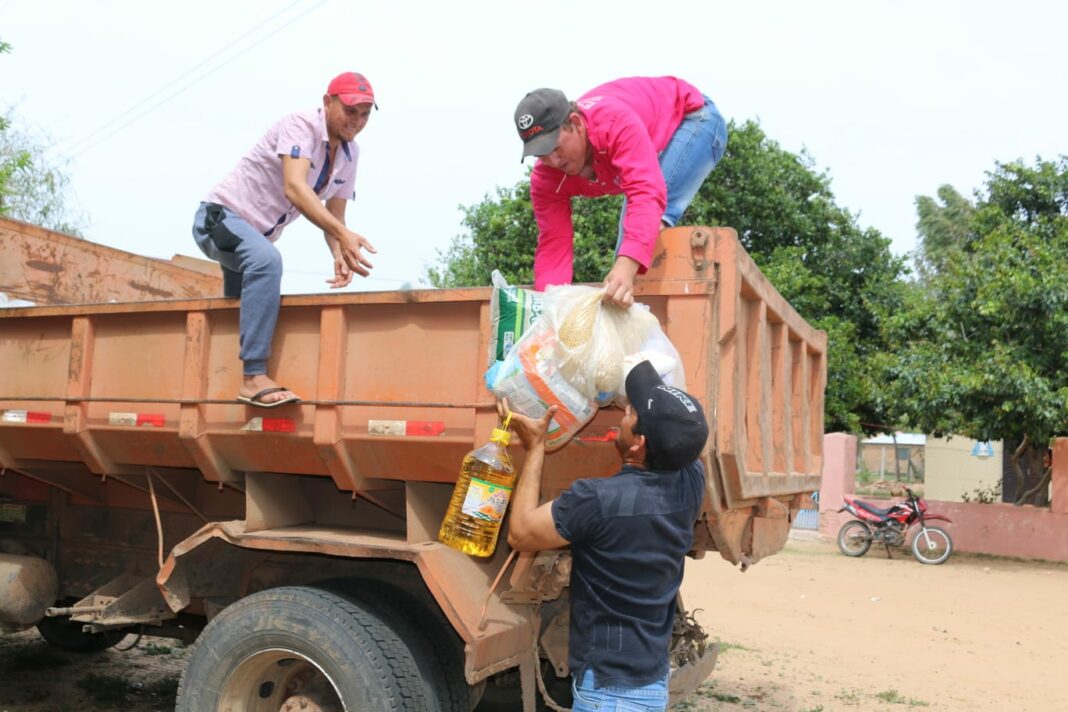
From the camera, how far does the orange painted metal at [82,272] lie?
17.7 ft

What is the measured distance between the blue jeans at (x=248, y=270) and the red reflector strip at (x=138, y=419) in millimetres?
552

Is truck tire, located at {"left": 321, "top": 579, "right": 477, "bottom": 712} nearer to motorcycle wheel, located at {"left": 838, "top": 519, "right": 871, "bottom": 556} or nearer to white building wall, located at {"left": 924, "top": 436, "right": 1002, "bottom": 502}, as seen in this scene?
motorcycle wheel, located at {"left": 838, "top": 519, "right": 871, "bottom": 556}

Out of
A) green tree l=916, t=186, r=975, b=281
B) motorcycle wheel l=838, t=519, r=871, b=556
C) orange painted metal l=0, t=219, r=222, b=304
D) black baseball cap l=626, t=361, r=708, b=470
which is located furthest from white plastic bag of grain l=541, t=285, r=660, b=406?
green tree l=916, t=186, r=975, b=281

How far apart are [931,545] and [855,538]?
1105 mm

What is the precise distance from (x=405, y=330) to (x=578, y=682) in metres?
1.31

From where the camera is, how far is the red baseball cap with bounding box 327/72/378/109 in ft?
12.7

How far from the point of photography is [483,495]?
9.95 feet

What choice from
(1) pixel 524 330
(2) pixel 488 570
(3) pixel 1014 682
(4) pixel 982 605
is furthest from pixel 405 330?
(4) pixel 982 605

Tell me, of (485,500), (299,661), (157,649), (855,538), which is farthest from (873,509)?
(485,500)

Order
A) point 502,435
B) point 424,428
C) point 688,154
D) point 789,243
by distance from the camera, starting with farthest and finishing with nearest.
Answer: point 789,243 < point 688,154 < point 424,428 < point 502,435

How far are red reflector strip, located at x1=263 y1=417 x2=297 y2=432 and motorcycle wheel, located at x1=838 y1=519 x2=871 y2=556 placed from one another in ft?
39.2

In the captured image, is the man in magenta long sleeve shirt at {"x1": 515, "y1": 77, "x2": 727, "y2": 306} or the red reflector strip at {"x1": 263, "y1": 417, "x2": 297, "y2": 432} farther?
the red reflector strip at {"x1": 263, "y1": 417, "x2": 297, "y2": 432}

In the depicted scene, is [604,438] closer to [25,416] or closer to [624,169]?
[624,169]

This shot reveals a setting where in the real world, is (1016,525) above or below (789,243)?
below
